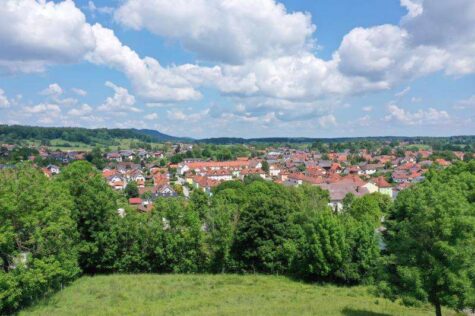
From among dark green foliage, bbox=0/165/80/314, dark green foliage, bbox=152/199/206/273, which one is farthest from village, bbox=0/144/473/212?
dark green foliage, bbox=0/165/80/314

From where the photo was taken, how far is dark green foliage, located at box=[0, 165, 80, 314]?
20.6m

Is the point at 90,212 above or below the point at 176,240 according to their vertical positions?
above

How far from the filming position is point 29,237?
2262 cm

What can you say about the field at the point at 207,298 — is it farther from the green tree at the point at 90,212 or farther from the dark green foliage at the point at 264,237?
the dark green foliage at the point at 264,237

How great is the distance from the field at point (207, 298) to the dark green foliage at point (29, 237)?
1385 millimetres

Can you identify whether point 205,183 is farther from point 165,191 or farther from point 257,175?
point 165,191

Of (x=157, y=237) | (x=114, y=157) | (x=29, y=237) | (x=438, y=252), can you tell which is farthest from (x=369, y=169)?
(x=29, y=237)

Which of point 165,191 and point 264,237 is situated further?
point 165,191

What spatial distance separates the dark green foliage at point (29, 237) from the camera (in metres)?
20.6

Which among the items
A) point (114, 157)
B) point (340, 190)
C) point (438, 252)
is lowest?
point (114, 157)

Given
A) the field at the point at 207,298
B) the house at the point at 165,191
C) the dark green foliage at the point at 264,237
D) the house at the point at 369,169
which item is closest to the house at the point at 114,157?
the house at the point at 165,191

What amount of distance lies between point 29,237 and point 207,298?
35.4 feet

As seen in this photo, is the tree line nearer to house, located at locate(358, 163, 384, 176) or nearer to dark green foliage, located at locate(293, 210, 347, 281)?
dark green foliage, located at locate(293, 210, 347, 281)

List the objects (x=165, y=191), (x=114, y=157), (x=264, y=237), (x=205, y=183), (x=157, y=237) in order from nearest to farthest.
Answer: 1. (x=157, y=237)
2. (x=264, y=237)
3. (x=165, y=191)
4. (x=205, y=183)
5. (x=114, y=157)
